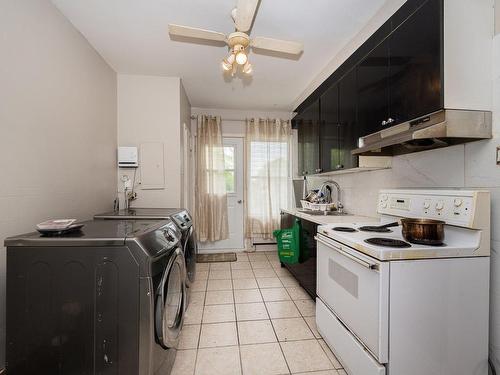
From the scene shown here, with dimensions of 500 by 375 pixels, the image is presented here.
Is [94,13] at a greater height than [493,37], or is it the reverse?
[94,13]

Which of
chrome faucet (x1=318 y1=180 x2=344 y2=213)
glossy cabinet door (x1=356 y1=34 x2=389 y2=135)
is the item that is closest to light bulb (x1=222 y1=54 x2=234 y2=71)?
glossy cabinet door (x1=356 y1=34 x2=389 y2=135)

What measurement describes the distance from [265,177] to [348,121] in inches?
84.6

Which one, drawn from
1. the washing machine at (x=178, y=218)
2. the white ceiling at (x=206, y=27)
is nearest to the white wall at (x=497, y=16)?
the white ceiling at (x=206, y=27)

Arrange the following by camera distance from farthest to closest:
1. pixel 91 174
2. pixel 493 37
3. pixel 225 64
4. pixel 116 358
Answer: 1. pixel 91 174
2. pixel 225 64
3. pixel 493 37
4. pixel 116 358

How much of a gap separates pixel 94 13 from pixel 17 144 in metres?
1.22

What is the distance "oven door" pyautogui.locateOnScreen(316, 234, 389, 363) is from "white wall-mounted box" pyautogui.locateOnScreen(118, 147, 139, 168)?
91.8 inches

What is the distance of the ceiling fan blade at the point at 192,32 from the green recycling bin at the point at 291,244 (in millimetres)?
1964

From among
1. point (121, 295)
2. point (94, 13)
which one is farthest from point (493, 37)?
point (94, 13)

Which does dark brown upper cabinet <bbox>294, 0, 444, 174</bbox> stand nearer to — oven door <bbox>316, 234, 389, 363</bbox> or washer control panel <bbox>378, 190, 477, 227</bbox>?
washer control panel <bbox>378, 190, 477, 227</bbox>

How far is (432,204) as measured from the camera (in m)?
1.41

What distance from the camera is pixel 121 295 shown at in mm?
1116

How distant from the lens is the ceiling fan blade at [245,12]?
1403 mm

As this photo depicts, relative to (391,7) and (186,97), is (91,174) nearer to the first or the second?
(186,97)

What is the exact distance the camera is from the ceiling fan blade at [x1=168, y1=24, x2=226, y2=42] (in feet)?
5.33
